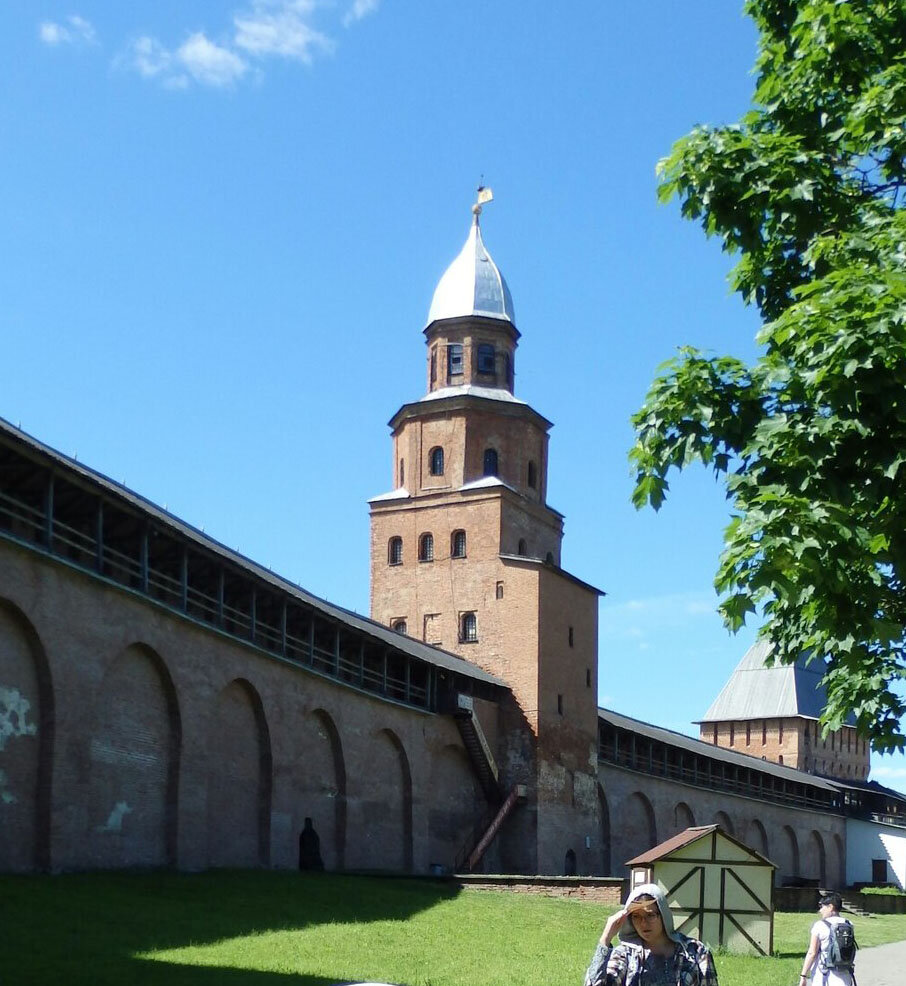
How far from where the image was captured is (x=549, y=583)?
44.5m

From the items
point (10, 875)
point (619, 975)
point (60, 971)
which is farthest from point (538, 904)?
point (619, 975)

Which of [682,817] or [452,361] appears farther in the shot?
[682,817]

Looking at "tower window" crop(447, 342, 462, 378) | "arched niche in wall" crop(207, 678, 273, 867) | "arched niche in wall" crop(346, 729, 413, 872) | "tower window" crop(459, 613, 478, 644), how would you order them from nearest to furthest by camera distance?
"arched niche in wall" crop(207, 678, 273, 867) < "arched niche in wall" crop(346, 729, 413, 872) < "tower window" crop(459, 613, 478, 644) < "tower window" crop(447, 342, 462, 378)

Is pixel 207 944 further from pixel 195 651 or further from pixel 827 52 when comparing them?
pixel 827 52

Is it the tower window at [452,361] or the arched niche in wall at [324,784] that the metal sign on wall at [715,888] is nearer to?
the arched niche in wall at [324,784]

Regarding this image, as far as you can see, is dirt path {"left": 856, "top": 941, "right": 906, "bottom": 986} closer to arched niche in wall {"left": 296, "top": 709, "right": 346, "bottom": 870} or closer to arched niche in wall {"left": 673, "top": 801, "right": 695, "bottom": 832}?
arched niche in wall {"left": 296, "top": 709, "right": 346, "bottom": 870}

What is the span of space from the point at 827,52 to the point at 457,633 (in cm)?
3489

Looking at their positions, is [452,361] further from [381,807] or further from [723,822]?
[723,822]

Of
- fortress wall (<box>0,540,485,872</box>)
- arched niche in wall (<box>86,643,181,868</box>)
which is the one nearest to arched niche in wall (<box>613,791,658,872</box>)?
fortress wall (<box>0,540,485,872</box>)

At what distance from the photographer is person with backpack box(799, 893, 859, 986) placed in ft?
41.7

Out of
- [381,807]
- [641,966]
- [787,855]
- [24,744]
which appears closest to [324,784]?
Answer: [381,807]

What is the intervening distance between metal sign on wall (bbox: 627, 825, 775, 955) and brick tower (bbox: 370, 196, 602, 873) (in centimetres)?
1594

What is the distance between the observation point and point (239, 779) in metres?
30.4

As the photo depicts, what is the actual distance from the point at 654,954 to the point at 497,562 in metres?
39.2
